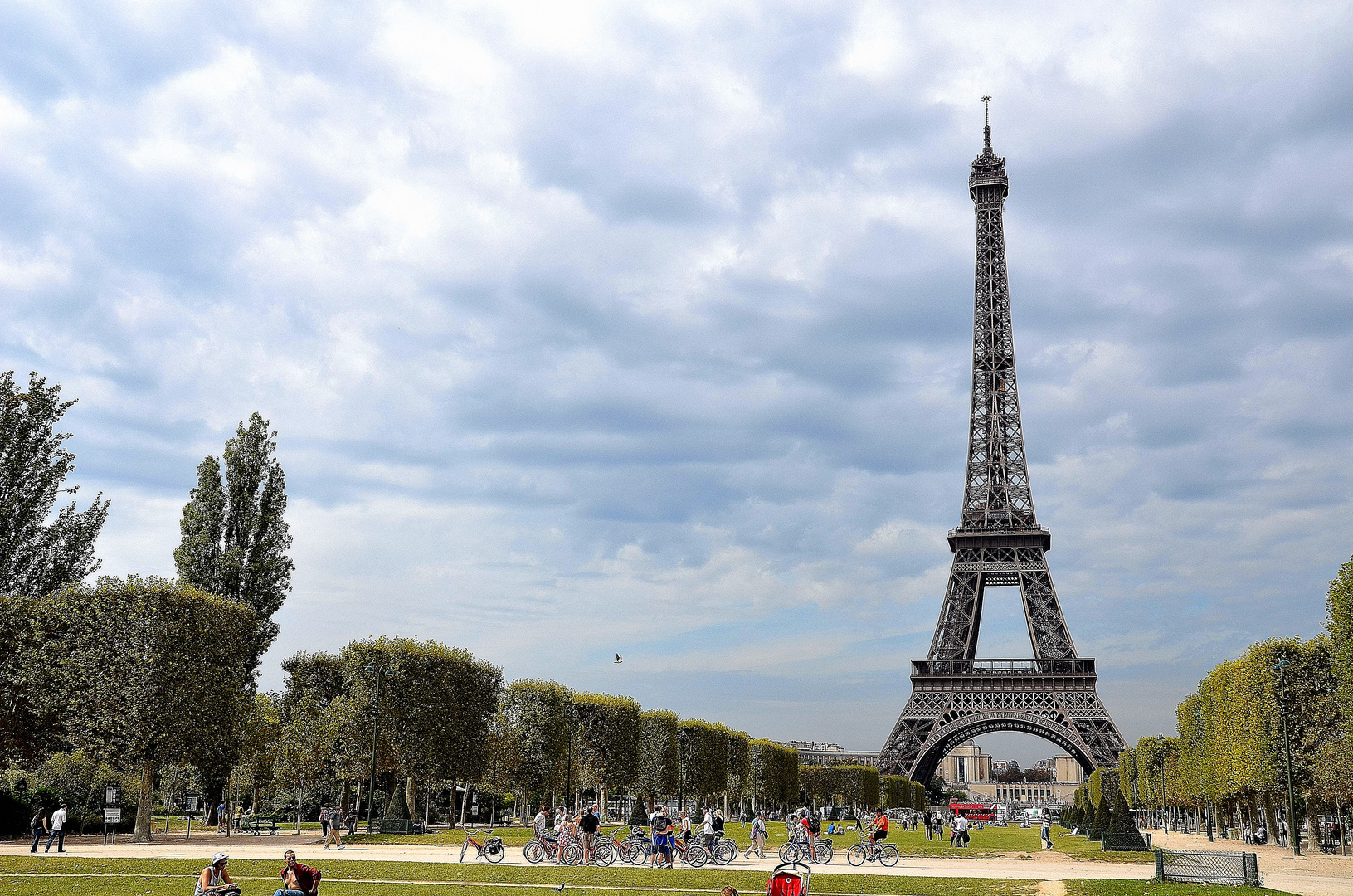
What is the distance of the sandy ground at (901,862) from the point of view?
30.1m

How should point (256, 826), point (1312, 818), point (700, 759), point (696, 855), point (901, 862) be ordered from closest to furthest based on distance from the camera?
point (696, 855), point (901, 862), point (256, 826), point (1312, 818), point (700, 759)

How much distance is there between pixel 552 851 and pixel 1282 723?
104ft

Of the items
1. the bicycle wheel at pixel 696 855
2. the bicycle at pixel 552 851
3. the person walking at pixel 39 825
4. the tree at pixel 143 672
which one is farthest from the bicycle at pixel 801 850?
the person walking at pixel 39 825

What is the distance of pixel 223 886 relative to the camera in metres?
16.2

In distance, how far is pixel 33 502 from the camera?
44594mm

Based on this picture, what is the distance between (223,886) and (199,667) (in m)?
26.6

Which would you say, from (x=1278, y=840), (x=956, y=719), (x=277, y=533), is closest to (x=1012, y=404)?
(x=956, y=719)

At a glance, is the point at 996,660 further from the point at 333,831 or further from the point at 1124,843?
the point at 333,831

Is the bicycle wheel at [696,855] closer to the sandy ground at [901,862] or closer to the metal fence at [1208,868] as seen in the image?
the sandy ground at [901,862]

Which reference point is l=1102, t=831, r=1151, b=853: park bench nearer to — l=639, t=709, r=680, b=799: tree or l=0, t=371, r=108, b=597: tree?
l=639, t=709, r=680, b=799: tree

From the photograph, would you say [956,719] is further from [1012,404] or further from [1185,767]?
[1012,404]

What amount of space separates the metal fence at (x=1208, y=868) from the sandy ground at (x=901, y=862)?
1.00 m

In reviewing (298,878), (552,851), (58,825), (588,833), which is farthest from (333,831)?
(298,878)

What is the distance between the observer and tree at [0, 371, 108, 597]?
1732 inches
